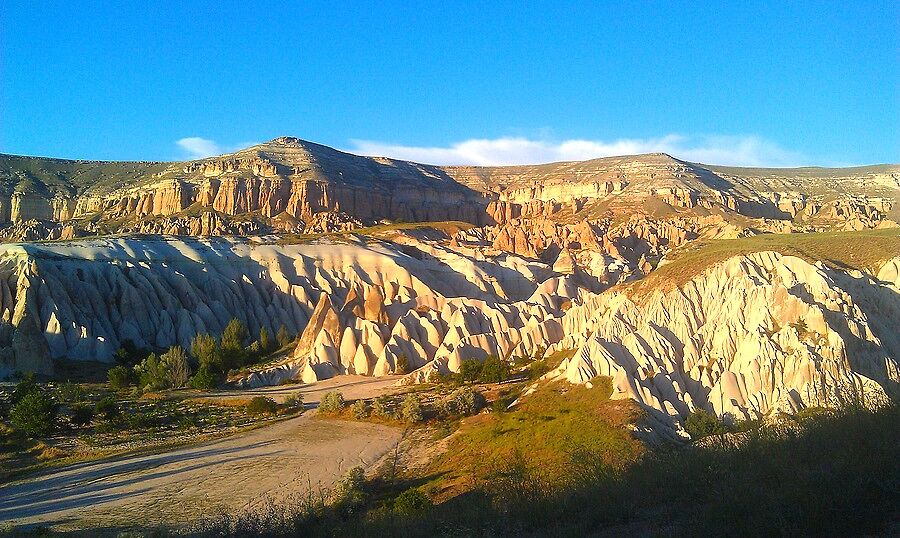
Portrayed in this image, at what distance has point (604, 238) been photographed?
262 feet

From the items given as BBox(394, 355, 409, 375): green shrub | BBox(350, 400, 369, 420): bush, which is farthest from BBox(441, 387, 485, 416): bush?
BBox(394, 355, 409, 375): green shrub

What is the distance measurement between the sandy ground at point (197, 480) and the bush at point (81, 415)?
588 centimetres

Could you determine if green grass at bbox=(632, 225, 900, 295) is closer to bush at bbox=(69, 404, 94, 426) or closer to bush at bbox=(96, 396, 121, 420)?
bush at bbox=(96, 396, 121, 420)

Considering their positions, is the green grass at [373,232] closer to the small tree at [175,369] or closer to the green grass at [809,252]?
the small tree at [175,369]

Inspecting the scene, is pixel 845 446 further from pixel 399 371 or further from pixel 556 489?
pixel 399 371

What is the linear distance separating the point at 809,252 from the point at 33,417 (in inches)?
1285

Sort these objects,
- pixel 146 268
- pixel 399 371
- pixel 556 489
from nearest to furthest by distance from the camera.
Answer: pixel 556 489, pixel 399 371, pixel 146 268

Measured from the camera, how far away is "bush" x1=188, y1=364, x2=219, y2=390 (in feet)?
114

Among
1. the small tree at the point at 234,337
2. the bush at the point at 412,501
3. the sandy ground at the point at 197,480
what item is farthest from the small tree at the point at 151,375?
the bush at the point at 412,501

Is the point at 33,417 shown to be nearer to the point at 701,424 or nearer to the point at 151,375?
the point at 151,375

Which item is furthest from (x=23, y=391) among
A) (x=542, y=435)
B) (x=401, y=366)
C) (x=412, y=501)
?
(x=542, y=435)

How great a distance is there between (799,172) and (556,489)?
477 ft

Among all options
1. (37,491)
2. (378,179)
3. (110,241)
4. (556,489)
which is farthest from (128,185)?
(556,489)

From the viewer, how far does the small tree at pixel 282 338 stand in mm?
46919
